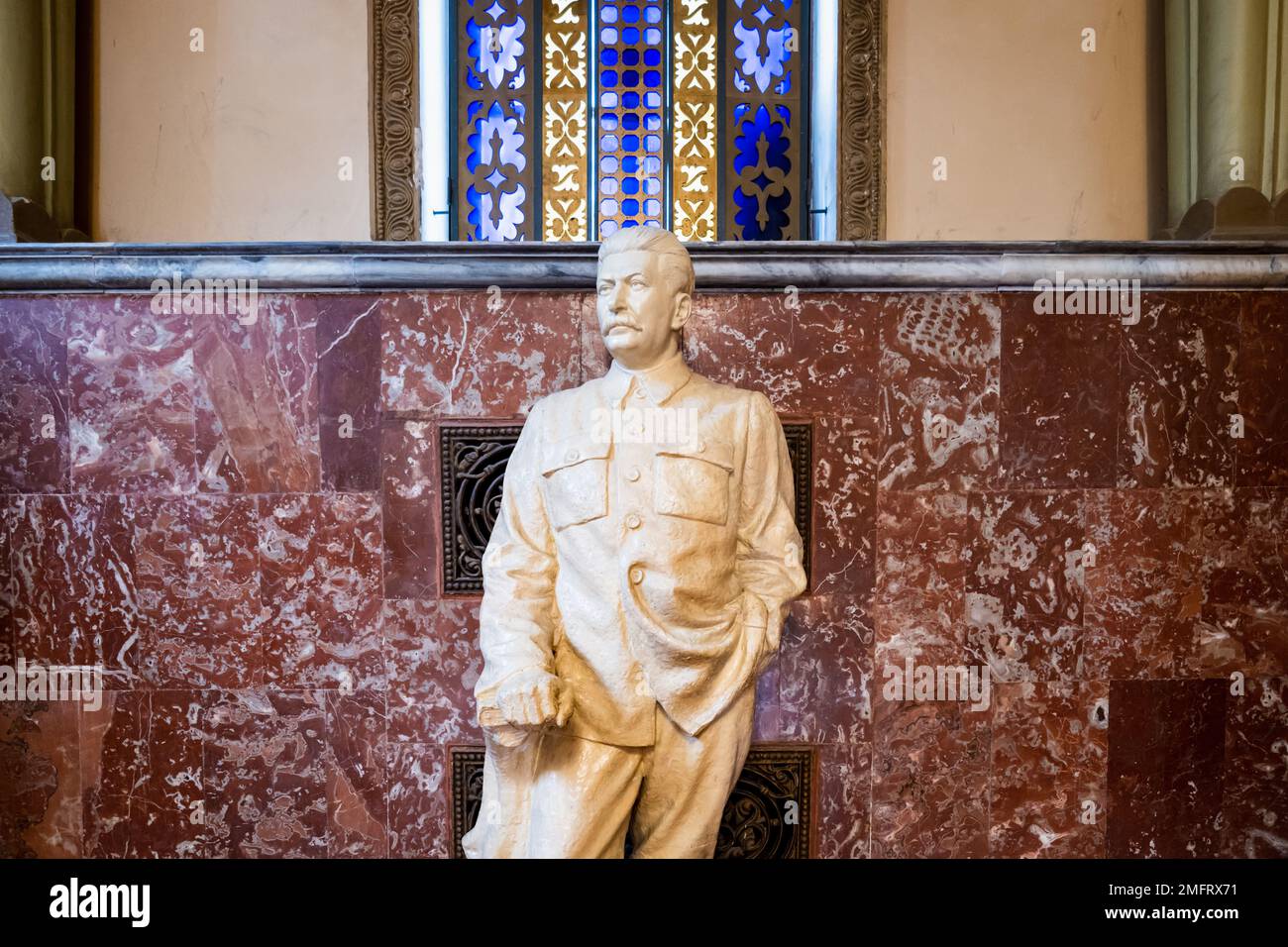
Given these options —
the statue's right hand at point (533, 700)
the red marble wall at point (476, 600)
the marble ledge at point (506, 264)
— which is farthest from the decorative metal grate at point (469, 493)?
the statue's right hand at point (533, 700)

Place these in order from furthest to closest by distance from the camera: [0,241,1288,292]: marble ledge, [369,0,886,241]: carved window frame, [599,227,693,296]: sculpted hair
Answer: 1. [369,0,886,241]: carved window frame
2. [0,241,1288,292]: marble ledge
3. [599,227,693,296]: sculpted hair

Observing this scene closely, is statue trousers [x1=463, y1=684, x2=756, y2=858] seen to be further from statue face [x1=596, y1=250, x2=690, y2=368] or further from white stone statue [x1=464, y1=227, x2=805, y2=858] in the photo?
statue face [x1=596, y1=250, x2=690, y2=368]

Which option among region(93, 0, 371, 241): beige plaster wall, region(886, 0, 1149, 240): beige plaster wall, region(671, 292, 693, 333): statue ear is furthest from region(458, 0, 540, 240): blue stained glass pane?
region(671, 292, 693, 333): statue ear

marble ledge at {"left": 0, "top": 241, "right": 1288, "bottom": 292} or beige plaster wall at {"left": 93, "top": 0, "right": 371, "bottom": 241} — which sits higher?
beige plaster wall at {"left": 93, "top": 0, "right": 371, "bottom": 241}

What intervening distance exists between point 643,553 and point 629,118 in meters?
2.69

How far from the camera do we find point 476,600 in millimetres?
3896

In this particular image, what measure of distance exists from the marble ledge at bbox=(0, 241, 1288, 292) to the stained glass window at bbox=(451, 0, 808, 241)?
0.73 meters

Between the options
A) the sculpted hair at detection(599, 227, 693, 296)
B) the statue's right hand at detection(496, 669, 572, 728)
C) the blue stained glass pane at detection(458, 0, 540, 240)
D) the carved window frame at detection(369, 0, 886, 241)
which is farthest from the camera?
the blue stained glass pane at detection(458, 0, 540, 240)

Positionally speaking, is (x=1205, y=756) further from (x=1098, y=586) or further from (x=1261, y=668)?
(x=1098, y=586)

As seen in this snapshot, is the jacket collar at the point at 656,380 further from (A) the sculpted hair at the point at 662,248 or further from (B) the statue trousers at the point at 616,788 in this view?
(B) the statue trousers at the point at 616,788

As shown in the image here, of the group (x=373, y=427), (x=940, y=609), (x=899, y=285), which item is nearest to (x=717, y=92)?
(x=899, y=285)

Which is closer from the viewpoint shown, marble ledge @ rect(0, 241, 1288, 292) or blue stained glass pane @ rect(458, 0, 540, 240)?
marble ledge @ rect(0, 241, 1288, 292)

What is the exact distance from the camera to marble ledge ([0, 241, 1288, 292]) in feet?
12.6

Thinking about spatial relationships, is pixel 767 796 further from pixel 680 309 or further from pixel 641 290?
pixel 641 290
